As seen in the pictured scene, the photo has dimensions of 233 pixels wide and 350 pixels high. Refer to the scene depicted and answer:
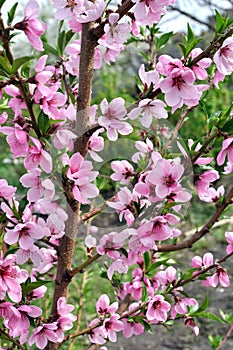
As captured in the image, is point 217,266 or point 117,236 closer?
point 117,236

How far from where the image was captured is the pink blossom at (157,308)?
1.32m

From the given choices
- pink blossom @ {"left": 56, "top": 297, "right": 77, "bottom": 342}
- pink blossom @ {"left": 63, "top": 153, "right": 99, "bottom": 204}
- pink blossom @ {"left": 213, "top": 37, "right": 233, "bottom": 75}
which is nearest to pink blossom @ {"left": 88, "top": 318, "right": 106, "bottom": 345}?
pink blossom @ {"left": 56, "top": 297, "right": 77, "bottom": 342}

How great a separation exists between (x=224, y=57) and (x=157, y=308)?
2.10 feet

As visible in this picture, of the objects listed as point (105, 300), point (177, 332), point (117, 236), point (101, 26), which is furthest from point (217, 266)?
point (177, 332)

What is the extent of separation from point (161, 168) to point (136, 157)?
26 cm

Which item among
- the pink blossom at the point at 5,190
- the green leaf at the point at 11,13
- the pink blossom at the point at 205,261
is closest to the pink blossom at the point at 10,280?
the pink blossom at the point at 5,190

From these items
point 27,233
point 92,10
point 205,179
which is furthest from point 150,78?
point 27,233

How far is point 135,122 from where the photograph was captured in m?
1.17

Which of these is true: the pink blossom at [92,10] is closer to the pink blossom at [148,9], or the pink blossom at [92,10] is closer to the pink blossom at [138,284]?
the pink blossom at [148,9]

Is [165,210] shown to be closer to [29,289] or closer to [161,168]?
[161,168]

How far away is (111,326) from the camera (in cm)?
132

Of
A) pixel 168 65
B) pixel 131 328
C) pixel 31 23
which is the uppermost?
pixel 31 23

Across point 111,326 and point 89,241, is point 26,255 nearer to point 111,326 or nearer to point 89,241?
point 89,241

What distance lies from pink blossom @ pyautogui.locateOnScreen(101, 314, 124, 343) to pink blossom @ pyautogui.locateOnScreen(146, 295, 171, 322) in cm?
7
